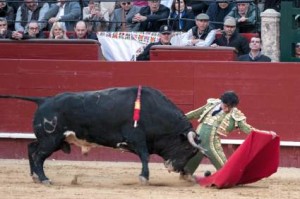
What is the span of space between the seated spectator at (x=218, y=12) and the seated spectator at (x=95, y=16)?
1342 mm

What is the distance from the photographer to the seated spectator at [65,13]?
15.8 m

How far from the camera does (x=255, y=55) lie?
47.8 feet

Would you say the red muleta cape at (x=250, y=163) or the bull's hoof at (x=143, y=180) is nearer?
the red muleta cape at (x=250, y=163)

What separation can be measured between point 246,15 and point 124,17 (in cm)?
159

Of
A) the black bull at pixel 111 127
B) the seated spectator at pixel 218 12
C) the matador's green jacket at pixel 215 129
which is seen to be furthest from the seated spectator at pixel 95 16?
the matador's green jacket at pixel 215 129

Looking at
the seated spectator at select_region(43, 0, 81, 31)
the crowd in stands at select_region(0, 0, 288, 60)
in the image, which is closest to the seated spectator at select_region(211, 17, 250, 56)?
the crowd in stands at select_region(0, 0, 288, 60)

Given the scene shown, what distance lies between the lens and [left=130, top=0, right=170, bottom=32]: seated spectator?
604 inches

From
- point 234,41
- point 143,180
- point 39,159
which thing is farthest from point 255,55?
point 39,159

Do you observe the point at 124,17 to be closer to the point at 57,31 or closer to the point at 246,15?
the point at 57,31

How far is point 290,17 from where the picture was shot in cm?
1523

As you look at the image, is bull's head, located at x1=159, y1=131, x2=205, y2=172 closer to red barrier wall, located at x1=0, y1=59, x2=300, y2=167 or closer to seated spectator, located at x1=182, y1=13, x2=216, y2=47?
red barrier wall, located at x1=0, y1=59, x2=300, y2=167

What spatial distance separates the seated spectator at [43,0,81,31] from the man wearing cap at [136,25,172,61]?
104 cm

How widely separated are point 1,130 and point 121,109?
10.1 ft

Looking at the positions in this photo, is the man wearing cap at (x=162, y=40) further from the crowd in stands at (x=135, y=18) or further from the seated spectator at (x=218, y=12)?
the seated spectator at (x=218, y=12)
